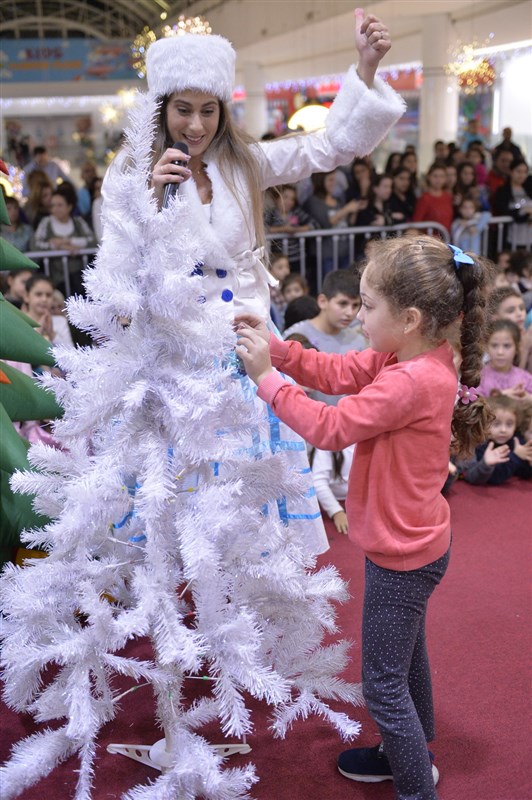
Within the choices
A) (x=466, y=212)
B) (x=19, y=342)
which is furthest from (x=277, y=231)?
(x=19, y=342)

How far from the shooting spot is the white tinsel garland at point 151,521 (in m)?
1.76

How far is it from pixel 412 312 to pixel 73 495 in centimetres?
82

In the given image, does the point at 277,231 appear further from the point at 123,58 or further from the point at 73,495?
the point at 123,58

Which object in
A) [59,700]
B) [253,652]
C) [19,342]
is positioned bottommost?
[59,700]

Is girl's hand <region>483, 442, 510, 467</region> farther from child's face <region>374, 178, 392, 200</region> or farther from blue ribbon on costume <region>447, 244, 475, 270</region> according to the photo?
child's face <region>374, 178, 392, 200</region>

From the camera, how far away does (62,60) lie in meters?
13.7

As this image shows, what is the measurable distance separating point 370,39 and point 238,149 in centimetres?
45

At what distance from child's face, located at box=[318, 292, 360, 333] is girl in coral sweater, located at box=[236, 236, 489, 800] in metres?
2.15

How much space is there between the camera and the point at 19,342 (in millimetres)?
2588

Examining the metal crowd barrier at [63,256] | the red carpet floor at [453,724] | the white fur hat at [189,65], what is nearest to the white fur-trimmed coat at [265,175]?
the white fur hat at [189,65]

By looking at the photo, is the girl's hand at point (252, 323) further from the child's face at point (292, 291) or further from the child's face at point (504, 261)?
the child's face at point (504, 261)

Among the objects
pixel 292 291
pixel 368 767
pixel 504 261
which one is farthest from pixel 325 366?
pixel 504 261

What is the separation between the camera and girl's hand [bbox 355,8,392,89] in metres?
2.23

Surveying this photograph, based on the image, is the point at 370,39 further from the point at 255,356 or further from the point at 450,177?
the point at 450,177
